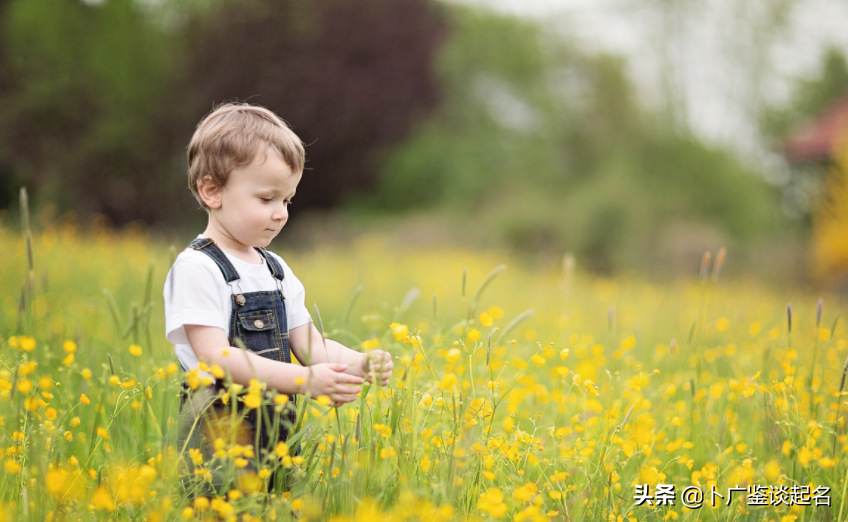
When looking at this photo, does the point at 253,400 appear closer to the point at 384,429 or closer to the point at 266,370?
the point at 266,370

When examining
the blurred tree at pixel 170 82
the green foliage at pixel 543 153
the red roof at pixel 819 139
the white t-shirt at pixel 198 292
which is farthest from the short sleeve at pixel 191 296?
the red roof at pixel 819 139

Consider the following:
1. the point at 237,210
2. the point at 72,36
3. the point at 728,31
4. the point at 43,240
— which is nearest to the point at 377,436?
the point at 237,210

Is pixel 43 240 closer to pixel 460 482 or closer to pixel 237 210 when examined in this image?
pixel 237 210

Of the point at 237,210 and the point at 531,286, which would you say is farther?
the point at 531,286

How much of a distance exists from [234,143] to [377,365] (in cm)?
81

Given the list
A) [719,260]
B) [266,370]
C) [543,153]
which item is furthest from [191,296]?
[543,153]

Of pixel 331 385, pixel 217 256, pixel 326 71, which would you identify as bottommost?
pixel 331 385

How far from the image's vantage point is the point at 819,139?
1421cm

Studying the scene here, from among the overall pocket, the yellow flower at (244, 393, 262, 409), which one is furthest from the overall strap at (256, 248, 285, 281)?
the yellow flower at (244, 393, 262, 409)

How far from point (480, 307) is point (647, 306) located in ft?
6.23

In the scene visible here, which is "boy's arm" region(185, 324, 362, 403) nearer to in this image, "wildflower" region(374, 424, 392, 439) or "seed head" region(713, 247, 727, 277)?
"wildflower" region(374, 424, 392, 439)

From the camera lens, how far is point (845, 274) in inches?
453

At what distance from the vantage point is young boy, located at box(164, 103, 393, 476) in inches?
72.8

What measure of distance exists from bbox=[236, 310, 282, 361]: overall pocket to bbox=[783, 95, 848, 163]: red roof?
14.2 meters
